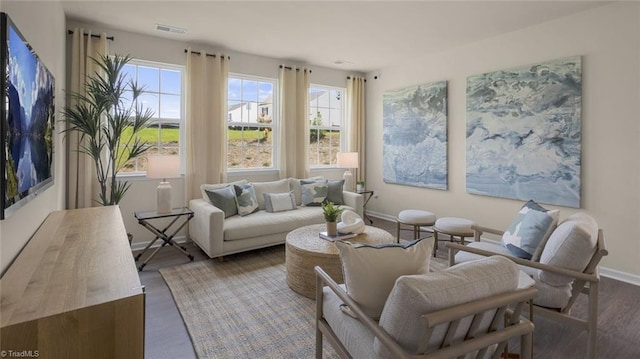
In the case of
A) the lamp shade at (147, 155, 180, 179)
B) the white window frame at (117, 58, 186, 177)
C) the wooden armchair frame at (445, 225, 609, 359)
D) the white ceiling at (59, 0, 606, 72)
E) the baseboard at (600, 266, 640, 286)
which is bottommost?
the baseboard at (600, 266, 640, 286)

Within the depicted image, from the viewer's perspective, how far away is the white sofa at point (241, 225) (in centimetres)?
371

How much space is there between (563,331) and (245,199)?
347 centimetres

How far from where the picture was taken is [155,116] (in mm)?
4457

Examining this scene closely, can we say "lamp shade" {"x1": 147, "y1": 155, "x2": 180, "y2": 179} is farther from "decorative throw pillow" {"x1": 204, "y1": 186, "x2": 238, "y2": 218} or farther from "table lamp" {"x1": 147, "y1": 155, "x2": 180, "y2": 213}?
"decorative throw pillow" {"x1": 204, "y1": 186, "x2": 238, "y2": 218}

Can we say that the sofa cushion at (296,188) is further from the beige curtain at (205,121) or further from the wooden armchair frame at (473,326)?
the wooden armchair frame at (473,326)

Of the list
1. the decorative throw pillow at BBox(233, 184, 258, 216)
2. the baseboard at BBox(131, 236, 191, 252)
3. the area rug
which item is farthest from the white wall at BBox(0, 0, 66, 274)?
the decorative throw pillow at BBox(233, 184, 258, 216)

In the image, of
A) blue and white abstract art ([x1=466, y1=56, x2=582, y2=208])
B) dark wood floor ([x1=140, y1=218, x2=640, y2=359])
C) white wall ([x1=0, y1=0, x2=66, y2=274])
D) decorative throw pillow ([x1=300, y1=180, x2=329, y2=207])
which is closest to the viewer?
white wall ([x1=0, y1=0, x2=66, y2=274])

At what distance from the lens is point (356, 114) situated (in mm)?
6242

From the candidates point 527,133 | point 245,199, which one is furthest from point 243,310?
point 527,133

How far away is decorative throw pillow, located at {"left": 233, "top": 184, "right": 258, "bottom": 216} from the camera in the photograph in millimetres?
4288

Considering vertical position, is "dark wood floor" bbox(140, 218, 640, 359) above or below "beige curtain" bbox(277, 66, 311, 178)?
below

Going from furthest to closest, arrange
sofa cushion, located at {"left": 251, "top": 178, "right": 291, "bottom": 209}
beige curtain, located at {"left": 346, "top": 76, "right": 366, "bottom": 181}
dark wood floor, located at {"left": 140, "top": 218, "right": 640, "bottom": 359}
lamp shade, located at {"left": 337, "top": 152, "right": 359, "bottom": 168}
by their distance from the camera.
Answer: beige curtain, located at {"left": 346, "top": 76, "right": 366, "bottom": 181} → lamp shade, located at {"left": 337, "top": 152, "right": 359, "bottom": 168} → sofa cushion, located at {"left": 251, "top": 178, "right": 291, "bottom": 209} → dark wood floor, located at {"left": 140, "top": 218, "right": 640, "bottom": 359}

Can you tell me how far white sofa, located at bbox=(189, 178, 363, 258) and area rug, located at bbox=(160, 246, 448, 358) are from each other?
21 centimetres

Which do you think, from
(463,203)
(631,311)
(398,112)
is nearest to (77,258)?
(631,311)
